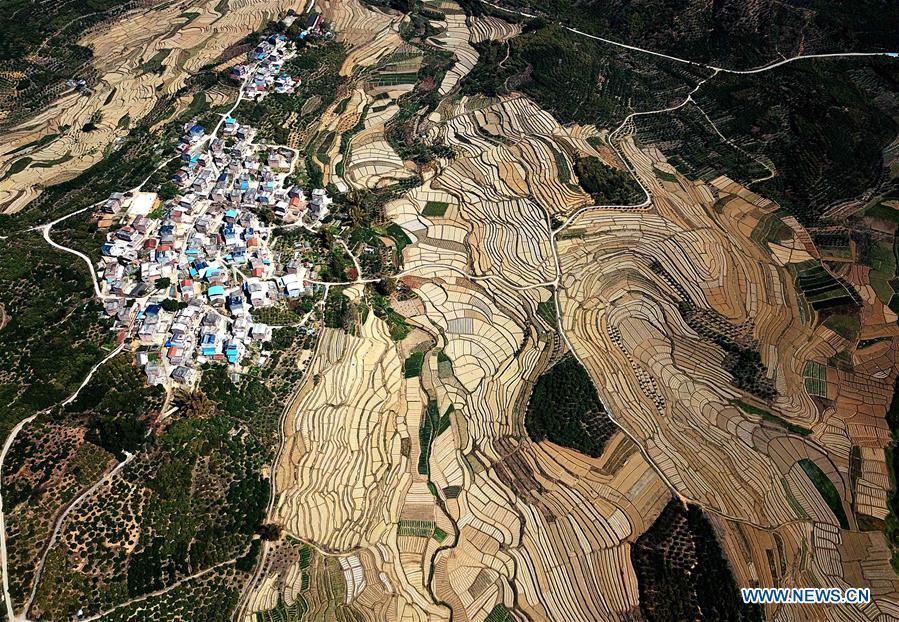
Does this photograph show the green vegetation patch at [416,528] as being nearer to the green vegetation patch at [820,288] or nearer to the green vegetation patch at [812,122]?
the green vegetation patch at [820,288]

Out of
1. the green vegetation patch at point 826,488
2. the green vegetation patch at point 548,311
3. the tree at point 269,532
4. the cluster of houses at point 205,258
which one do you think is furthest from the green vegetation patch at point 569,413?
the cluster of houses at point 205,258

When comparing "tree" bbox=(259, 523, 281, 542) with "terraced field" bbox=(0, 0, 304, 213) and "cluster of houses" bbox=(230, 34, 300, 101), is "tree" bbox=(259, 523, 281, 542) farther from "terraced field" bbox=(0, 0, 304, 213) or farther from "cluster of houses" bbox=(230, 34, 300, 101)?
"cluster of houses" bbox=(230, 34, 300, 101)

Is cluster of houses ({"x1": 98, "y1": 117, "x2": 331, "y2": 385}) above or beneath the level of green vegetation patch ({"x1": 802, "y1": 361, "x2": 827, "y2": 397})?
above

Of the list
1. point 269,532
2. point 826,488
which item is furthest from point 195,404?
point 826,488

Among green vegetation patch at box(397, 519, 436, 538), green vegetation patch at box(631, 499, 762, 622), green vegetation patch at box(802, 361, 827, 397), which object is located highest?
green vegetation patch at box(802, 361, 827, 397)

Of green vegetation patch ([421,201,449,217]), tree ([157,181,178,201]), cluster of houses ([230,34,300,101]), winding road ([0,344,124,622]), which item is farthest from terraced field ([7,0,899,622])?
tree ([157,181,178,201])

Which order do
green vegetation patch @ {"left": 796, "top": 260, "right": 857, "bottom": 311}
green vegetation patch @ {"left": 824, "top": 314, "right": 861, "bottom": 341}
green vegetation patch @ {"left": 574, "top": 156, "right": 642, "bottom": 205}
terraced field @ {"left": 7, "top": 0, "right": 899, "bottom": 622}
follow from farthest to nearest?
green vegetation patch @ {"left": 574, "top": 156, "right": 642, "bottom": 205}, green vegetation patch @ {"left": 796, "top": 260, "right": 857, "bottom": 311}, green vegetation patch @ {"left": 824, "top": 314, "right": 861, "bottom": 341}, terraced field @ {"left": 7, "top": 0, "right": 899, "bottom": 622}
